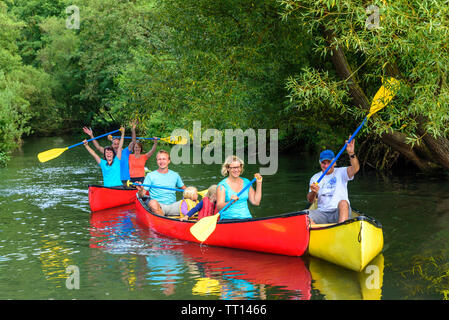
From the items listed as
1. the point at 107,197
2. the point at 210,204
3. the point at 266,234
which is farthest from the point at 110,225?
the point at 266,234

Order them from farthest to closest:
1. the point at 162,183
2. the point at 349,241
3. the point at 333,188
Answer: the point at 162,183 → the point at 333,188 → the point at 349,241

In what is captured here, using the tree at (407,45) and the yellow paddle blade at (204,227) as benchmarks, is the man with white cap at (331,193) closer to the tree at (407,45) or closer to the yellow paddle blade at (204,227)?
the tree at (407,45)

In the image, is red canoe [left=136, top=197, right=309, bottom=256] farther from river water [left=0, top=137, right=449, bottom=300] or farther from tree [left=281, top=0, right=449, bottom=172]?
tree [left=281, top=0, right=449, bottom=172]

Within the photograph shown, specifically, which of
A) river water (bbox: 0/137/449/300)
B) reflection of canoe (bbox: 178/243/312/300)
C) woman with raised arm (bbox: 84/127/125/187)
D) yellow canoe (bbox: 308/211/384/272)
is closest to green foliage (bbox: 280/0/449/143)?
yellow canoe (bbox: 308/211/384/272)

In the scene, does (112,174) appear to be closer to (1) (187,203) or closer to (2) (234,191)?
(1) (187,203)

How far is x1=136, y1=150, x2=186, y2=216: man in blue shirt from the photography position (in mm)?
9453

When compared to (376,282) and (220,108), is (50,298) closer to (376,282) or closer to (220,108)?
(376,282)

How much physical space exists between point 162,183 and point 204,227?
79.9 inches

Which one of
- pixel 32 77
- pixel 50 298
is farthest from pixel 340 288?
pixel 32 77

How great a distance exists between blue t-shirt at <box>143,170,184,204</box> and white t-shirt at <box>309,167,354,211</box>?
270cm

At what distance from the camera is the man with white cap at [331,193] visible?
7.50 m

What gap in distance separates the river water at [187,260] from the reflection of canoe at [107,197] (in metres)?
0.20

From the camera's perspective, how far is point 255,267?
281 inches
